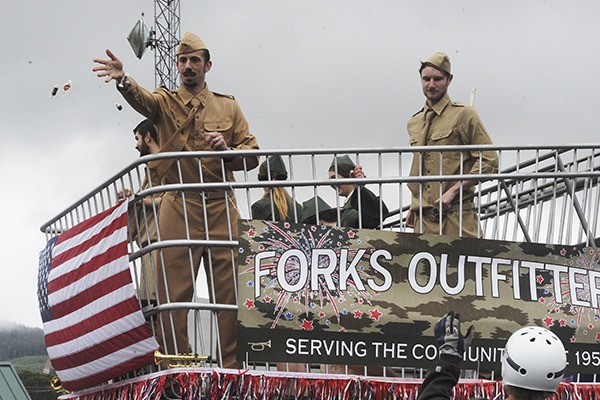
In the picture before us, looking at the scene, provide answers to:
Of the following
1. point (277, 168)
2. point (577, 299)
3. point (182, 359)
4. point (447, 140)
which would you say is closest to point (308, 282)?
point (182, 359)

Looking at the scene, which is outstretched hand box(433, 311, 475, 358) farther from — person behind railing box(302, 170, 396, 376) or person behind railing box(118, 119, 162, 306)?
person behind railing box(118, 119, 162, 306)

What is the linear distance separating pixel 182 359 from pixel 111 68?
195cm

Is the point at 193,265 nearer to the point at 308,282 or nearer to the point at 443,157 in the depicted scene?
the point at 308,282

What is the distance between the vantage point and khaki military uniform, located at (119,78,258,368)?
331 inches

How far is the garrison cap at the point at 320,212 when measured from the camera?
921 cm

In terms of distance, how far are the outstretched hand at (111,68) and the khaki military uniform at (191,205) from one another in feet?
0.38

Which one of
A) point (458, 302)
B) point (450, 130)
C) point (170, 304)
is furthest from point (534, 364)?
point (450, 130)

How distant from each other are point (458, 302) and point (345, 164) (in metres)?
1.67

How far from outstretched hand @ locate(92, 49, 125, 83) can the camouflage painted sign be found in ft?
4.61

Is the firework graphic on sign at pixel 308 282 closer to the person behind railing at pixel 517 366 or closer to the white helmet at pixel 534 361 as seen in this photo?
the person behind railing at pixel 517 366

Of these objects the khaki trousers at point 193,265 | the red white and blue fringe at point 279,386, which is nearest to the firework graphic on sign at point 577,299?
the red white and blue fringe at point 279,386

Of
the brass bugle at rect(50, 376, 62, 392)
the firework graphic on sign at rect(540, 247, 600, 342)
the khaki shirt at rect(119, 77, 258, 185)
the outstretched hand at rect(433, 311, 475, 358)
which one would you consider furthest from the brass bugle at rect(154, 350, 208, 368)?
the firework graphic on sign at rect(540, 247, 600, 342)

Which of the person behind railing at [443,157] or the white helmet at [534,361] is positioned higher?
the person behind railing at [443,157]

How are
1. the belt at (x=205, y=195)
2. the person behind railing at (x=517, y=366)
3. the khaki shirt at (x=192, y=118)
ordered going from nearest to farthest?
the person behind railing at (x=517, y=366) → the belt at (x=205, y=195) → the khaki shirt at (x=192, y=118)
